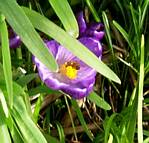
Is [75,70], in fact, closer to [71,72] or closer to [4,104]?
[71,72]

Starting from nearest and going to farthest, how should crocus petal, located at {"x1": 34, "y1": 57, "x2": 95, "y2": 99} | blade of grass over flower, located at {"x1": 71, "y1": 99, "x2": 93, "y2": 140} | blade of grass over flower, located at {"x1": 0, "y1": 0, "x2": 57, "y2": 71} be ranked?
blade of grass over flower, located at {"x1": 0, "y1": 0, "x2": 57, "y2": 71}, crocus petal, located at {"x1": 34, "y1": 57, "x2": 95, "y2": 99}, blade of grass over flower, located at {"x1": 71, "y1": 99, "x2": 93, "y2": 140}

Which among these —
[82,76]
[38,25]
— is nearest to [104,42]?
[82,76]

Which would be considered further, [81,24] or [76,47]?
[81,24]

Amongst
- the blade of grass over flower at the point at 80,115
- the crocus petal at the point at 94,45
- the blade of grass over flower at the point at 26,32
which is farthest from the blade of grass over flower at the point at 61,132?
the blade of grass over flower at the point at 26,32

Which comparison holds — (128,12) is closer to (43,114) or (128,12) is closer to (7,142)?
(43,114)

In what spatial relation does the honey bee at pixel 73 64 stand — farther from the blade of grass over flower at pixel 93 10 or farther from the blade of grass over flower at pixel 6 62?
the blade of grass over flower at pixel 6 62

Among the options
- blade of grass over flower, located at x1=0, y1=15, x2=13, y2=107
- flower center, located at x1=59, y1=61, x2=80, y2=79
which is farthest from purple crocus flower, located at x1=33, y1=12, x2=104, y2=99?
blade of grass over flower, located at x1=0, y1=15, x2=13, y2=107

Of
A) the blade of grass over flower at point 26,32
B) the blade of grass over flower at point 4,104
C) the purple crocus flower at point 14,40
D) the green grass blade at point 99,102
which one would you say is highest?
the blade of grass over flower at point 26,32

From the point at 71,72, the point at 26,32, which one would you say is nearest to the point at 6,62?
the point at 26,32

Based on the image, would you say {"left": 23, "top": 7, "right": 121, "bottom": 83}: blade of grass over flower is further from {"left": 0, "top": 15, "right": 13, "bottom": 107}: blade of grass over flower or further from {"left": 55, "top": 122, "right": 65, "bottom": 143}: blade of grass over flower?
{"left": 55, "top": 122, "right": 65, "bottom": 143}: blade of grass over flower
